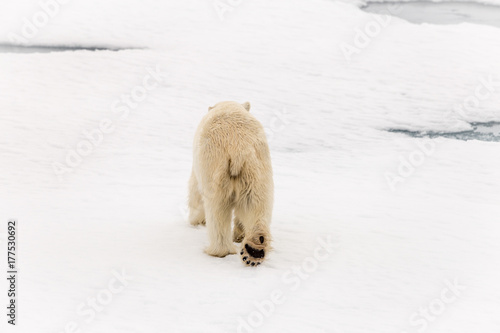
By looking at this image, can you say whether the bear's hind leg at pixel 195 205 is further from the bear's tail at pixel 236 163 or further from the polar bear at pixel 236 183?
the bear's tail at pixel 236 163

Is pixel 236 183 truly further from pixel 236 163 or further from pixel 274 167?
pixel 274 167

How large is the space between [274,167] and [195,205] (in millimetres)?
2607

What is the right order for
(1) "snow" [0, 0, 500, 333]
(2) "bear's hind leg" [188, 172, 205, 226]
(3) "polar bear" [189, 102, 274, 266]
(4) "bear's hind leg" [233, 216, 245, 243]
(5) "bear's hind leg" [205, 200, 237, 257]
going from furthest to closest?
(2) "bear's hind leg" [188, 172, 205, 226]
(4) "bear's hind leg" [233, 216, 245, 243]
(5) "bear's hind leg" [205, 200, 237, 257]
(3) "polar bear" [189, 102, 274, 266]
(1) "snow" [0, 0, 500, 333]

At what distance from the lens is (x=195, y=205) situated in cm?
671

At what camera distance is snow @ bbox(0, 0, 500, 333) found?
538 cm

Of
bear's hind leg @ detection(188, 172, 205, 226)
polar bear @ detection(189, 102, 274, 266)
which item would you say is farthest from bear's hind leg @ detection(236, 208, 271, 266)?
bear's hind leg @ detection(188, 172, 205, 226)

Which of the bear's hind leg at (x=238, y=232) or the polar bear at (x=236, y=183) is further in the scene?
the bear's hind leg at (x=238, y=232)

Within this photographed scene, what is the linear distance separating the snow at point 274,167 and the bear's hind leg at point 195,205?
119mm

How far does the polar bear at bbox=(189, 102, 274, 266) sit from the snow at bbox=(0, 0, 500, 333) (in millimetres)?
259

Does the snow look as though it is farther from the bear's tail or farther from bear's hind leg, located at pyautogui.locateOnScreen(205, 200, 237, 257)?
the bear's tail

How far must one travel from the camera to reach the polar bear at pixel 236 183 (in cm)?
574

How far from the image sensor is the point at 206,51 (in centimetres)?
1349

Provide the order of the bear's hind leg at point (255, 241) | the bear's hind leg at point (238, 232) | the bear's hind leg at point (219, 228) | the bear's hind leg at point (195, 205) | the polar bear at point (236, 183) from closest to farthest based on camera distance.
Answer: the bear's hind leg at point (255, 241)
the polar bear at point (236, 183)
the bear's hind leg at point (219, 228)
the bear's hind leg at point (238, 232)
the bear's hind leg at point (195, 205)

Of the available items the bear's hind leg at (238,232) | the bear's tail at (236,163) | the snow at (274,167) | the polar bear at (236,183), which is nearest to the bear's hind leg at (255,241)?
the polar bear at (236,183)
